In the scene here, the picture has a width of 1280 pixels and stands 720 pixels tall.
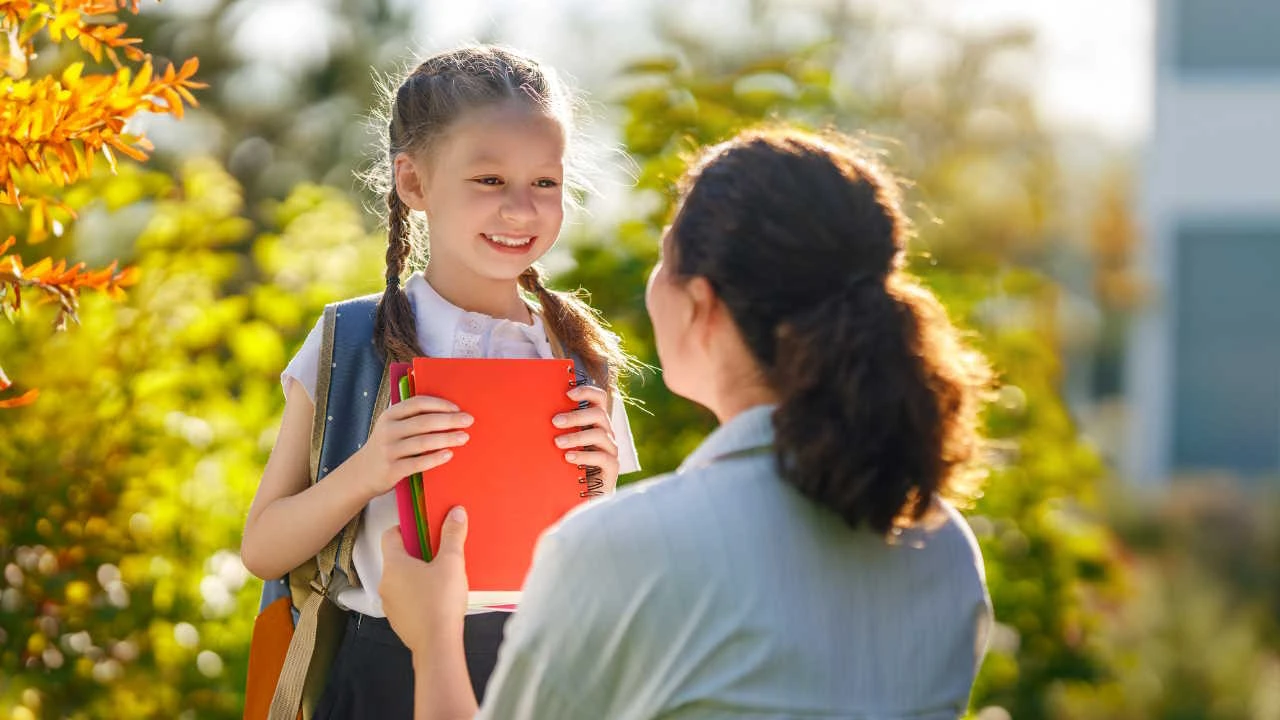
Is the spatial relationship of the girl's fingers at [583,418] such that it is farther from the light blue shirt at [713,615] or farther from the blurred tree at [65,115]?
the blurred tree at [65,115]

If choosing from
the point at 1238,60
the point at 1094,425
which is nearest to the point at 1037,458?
the point at 1238,60

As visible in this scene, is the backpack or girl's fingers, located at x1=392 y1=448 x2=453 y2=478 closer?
girl's fingers, located at x1=392 y1=448 x2=453 y2=478

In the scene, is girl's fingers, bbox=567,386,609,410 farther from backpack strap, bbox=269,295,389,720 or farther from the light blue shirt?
the light blue shirt

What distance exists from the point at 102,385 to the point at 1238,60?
12733 millimetres

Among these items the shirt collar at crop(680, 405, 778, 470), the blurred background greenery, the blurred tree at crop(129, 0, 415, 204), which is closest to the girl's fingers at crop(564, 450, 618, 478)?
the shirt collar at crop(680, 405, 778, 470)

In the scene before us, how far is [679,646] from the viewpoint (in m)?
1.46

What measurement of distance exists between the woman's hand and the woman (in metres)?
0.26

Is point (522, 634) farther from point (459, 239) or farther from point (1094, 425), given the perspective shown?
point (1094, 425)

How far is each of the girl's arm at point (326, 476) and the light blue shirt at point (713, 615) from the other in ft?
1.18

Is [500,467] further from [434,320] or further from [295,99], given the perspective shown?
[295,99]

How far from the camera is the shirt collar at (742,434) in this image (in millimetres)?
1571

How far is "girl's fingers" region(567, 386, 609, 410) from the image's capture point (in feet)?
6.36

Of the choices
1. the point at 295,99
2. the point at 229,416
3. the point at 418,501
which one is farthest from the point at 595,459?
the point at 295,99

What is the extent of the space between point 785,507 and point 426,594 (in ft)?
1.61
